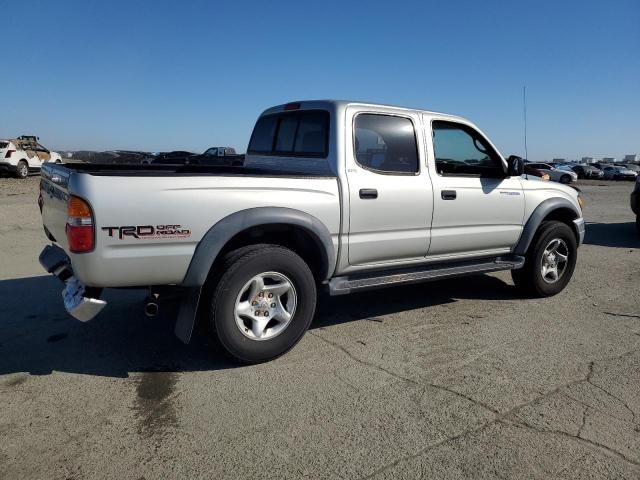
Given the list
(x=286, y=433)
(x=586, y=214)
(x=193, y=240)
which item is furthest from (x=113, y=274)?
(x=586, y=214)

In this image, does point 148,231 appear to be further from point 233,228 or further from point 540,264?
point 540,264

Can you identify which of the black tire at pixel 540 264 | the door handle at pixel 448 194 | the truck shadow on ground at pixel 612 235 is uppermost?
the door handle at pixel 448 194

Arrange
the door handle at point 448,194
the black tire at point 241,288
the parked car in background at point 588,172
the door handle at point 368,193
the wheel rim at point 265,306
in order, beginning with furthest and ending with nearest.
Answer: the parked car in background at point 588,172
the door handle at point 448,194
the door handle at point 368,193
the wheel rim at point 265,306
the black tire at point 241,288


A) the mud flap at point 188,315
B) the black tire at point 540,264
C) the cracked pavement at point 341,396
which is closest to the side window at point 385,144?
the cracked pavement at point 341,396

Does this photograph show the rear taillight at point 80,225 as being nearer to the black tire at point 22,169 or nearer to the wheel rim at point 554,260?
the wheel rim at point 554,260

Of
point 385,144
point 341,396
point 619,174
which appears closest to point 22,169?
point 385,144

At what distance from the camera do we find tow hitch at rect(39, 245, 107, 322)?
343 centimetres

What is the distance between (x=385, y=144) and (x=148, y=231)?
2237 mm

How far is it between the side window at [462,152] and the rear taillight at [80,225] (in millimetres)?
3045

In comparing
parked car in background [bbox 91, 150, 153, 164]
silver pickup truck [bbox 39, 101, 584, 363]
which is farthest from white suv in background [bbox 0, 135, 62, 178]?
silver pickup truck [bbox 39, 101, 584, 363]

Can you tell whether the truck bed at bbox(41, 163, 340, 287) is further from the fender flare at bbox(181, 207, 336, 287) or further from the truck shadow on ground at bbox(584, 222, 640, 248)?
the truck shadow on ground at bbox(584, 222, 640, 248)

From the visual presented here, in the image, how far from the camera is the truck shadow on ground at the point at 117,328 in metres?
3.85

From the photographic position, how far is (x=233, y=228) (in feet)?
11.8

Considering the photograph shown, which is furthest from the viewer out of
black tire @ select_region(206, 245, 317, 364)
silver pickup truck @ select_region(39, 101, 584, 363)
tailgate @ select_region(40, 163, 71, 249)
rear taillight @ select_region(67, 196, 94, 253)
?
black tire @ select_region(206, 245, 317, 364)
